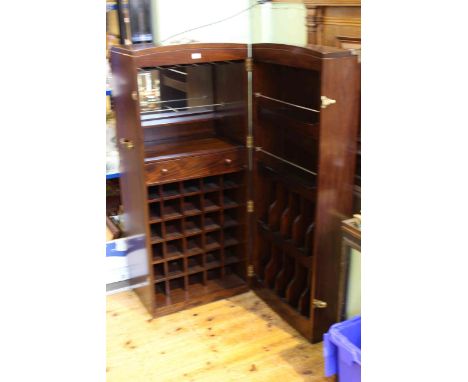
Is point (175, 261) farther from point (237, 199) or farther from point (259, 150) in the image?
point (259, 150)

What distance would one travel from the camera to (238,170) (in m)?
2.54

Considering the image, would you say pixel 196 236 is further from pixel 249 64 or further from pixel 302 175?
pixel 249 64

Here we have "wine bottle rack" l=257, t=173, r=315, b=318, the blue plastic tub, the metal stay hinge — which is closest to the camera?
the blue plastic tub

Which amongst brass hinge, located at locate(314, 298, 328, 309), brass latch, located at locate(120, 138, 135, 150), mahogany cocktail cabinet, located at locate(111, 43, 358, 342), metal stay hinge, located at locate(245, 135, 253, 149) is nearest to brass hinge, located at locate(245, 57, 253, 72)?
mahogany cocktail cabinet, located at locate(111, 43, 358, 342)

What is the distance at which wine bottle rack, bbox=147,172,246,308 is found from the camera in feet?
8.27

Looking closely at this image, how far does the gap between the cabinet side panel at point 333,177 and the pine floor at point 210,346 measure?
0.20 meters

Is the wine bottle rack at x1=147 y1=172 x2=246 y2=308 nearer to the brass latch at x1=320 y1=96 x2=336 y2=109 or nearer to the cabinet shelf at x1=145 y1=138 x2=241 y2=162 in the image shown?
the cabinet shelf at x1=145 y1=138 x2=241 y2=162

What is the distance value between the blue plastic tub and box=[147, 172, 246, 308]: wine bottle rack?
937 mm

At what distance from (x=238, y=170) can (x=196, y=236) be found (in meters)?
0.46

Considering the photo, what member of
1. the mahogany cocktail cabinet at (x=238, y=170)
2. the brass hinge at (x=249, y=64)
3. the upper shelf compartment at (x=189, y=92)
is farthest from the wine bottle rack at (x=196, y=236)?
the brass hinge at (x=249, y=64)

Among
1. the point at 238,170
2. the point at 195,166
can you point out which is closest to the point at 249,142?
the point at 238,170

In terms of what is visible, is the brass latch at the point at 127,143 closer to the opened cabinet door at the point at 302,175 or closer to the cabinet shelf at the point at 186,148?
the cabinet shelf at the point at 186,148
